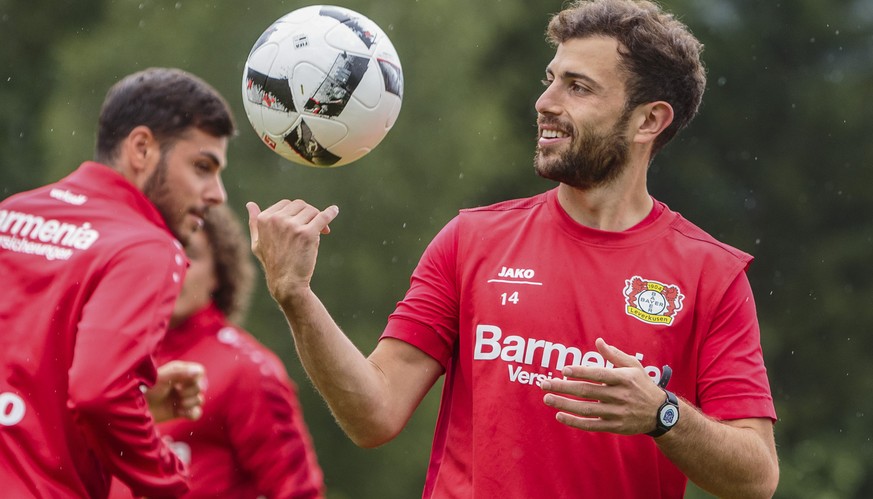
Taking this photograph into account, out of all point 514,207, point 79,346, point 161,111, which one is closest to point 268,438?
point 161,111

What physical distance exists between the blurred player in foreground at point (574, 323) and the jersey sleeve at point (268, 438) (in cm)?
167

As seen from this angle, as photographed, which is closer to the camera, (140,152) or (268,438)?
(140,152)

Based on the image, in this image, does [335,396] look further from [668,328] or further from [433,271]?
[668,328]

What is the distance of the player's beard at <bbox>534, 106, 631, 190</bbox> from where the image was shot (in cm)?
487

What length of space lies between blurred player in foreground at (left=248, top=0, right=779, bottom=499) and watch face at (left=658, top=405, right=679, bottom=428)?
0.05m

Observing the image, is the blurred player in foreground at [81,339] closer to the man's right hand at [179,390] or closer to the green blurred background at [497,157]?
the man's right hand at [179,390]

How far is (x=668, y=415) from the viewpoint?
14.0 feet

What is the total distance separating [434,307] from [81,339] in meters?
1.21

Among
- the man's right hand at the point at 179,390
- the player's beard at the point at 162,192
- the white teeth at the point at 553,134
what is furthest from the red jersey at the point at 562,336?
the player's beard at the point at 162,192

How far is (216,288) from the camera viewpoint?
7.30 meters

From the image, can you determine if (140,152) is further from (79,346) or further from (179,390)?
(79,346)

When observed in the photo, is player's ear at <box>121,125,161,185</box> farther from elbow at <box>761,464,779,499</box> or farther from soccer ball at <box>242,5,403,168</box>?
elbow at <box>761,464,779,499</box>

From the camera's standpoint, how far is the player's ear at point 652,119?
508 cm

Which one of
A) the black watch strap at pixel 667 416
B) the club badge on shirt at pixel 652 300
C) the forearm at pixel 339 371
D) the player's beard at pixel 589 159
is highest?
the player's beard at pixel 589 159
